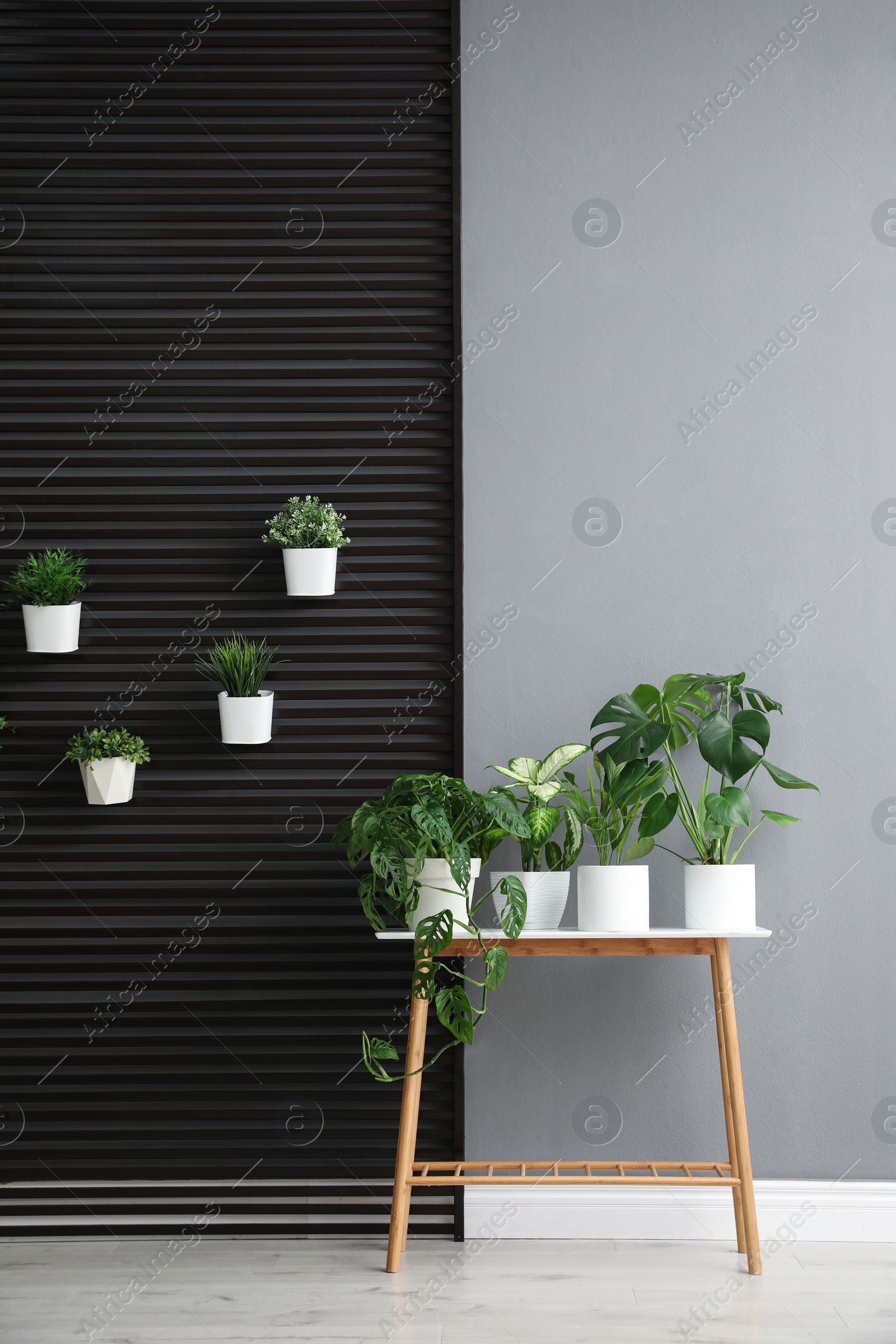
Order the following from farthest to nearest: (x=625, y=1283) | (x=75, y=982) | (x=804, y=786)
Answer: (x=75, y=982) → (x=804, y=786) → (x=625, y=1283)

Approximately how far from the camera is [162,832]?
2.51 meters

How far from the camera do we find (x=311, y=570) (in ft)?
7.89

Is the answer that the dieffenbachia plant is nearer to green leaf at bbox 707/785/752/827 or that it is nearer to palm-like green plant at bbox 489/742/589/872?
green leaf at bbox 707/785/752/827

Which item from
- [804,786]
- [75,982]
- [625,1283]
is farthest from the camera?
[75,982]

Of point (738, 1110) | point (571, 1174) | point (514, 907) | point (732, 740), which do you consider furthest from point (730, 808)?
point (571, 1174)

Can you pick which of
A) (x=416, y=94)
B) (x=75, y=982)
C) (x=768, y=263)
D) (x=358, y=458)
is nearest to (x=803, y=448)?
(x=768, y=263)

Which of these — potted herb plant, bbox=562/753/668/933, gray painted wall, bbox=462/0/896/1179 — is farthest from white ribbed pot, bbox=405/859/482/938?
gray painted wall, bbox=462/0/896/1179

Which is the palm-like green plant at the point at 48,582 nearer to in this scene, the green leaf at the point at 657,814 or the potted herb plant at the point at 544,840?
the potted herb plant at the point at 544,840

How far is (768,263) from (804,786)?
1.30 meters

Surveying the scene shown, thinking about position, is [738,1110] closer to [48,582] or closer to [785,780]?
[785,780]

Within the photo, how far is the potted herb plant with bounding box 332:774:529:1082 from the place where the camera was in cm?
212

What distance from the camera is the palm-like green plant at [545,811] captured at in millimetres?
2275

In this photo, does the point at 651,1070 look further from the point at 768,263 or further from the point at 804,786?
the point at 768,263

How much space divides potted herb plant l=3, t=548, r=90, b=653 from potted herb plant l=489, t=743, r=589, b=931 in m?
1.05
